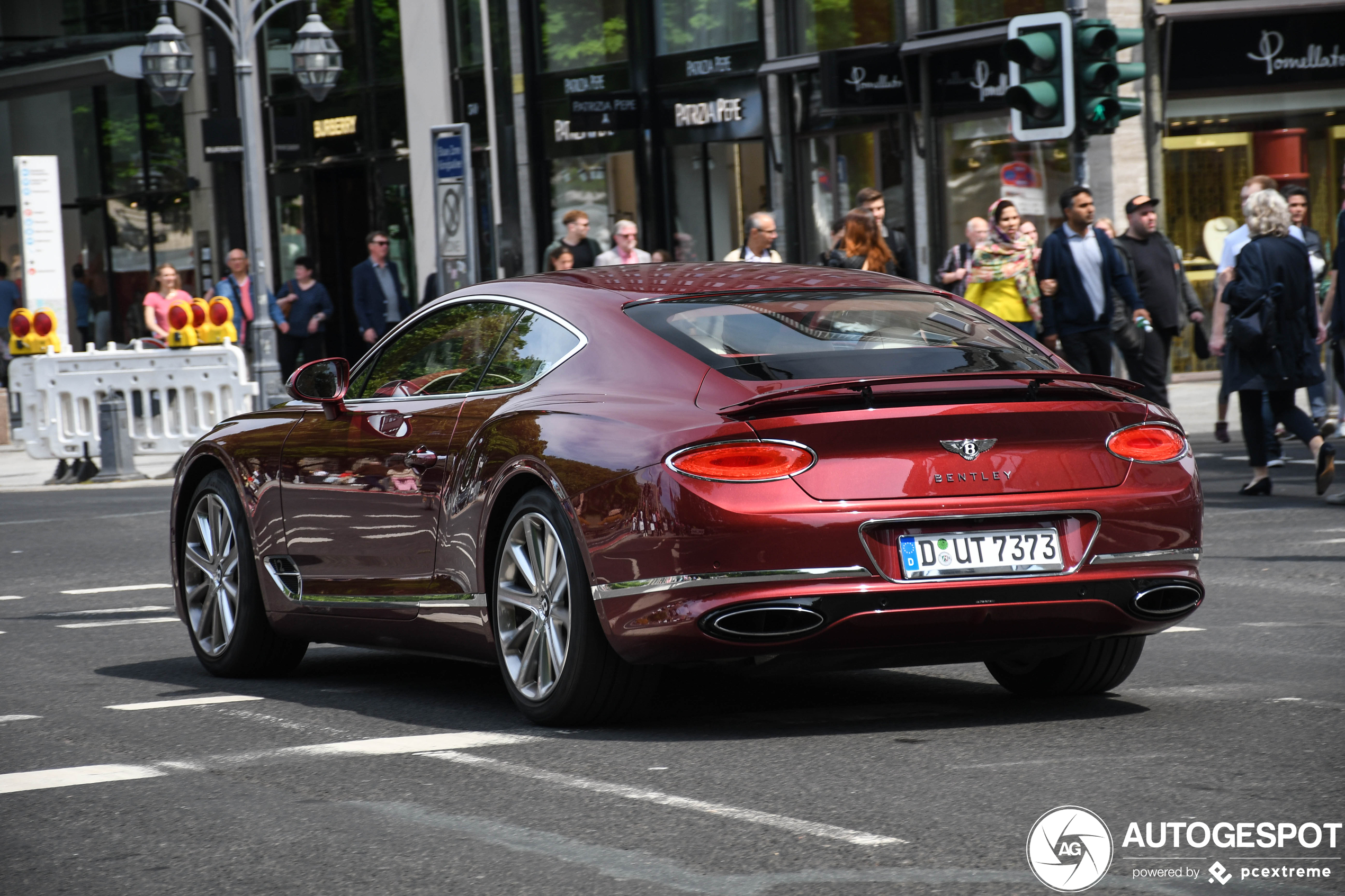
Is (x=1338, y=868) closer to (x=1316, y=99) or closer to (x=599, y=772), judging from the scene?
(x=599, y=772)

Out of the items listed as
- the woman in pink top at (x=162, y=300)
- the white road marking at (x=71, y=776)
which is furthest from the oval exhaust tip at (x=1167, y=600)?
the woman in pink top at (x=162, y=300)

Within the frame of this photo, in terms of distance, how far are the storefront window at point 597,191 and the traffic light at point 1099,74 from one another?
16.5m

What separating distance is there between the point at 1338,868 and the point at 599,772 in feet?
6.52

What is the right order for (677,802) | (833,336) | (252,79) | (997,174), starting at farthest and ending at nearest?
(252,79) → (997,174) → (833,336) → (677,802)

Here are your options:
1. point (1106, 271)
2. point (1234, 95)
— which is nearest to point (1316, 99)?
point (1234, 95)

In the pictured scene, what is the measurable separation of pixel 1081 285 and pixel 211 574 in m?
7.94

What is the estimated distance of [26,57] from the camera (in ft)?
138

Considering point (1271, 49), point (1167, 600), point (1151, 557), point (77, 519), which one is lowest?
point (77, 519)

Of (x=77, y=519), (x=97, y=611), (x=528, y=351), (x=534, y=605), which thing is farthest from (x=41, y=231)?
(x=534, y=605)

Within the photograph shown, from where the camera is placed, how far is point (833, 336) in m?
6.50

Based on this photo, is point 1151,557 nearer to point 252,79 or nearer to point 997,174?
point 997,174

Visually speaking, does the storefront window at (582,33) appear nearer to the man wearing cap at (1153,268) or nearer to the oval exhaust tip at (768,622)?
the man wearing cap at (1153,268)

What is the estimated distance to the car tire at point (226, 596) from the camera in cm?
799

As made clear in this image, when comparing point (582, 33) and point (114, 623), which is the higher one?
point (582, 33)
